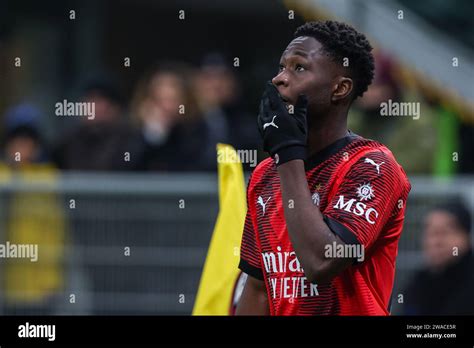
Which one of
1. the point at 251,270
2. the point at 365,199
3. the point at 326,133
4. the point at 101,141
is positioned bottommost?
the point at 251,270

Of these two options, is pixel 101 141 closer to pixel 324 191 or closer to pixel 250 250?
pixel 250 250

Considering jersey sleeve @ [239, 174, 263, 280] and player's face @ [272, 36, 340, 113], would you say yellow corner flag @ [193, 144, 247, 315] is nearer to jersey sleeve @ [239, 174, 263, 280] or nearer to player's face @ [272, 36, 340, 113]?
jersey sleeve @ [239, 174, 263, 280]

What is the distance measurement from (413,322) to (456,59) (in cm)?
688

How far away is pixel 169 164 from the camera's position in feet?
32.1

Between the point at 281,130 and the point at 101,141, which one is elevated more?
the point at 101,141

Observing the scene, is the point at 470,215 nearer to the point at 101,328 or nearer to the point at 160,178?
the point at 160,178

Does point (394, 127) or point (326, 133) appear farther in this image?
point (394, 127)

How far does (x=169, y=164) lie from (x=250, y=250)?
547 cm

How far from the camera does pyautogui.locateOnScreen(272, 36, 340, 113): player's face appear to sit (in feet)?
13.2

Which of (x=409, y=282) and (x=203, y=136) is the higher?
(x=203, y=136)

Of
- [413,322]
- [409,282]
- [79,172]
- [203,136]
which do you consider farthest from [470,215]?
[413,322]

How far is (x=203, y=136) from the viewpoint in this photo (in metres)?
9.78

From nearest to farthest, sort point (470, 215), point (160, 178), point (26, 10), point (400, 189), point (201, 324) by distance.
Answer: point (400, 189) → point (201, 324) → point (470, 215) → point (160, 178) → point (26, 10)

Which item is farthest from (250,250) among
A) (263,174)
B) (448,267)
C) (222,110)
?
(222,110)
